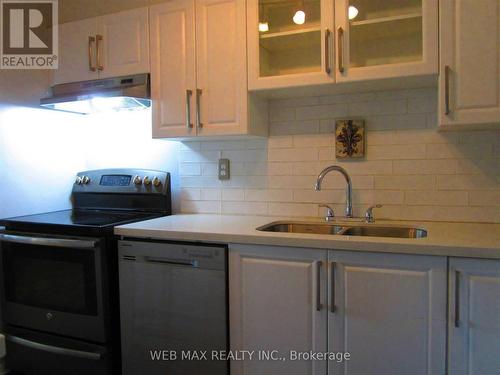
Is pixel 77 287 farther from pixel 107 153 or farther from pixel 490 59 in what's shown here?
pixel 490 59

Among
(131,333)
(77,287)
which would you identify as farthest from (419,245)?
(77,287)

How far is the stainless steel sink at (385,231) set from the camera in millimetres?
1870

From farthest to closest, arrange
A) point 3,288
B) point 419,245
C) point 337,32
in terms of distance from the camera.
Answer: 1. point 3,288
2. point 337,32
3. point 419,245

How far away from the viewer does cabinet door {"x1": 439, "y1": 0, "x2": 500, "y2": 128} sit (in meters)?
1.54

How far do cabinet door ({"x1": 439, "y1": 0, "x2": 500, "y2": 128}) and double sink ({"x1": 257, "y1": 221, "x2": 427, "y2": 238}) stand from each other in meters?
0.56

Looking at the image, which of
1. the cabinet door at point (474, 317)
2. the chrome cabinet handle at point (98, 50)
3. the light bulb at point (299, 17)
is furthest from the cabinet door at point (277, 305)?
the chrome cabinet handle at point (98, 50)

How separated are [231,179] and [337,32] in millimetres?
1030

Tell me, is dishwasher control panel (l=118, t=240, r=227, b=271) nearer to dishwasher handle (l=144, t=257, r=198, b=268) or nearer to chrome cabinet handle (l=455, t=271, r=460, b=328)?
dishwasher handle (l=144, t=257, r=198, b=268)

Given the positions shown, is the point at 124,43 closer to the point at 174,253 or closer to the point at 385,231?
the point at 174,253

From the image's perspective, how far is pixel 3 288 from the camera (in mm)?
2148

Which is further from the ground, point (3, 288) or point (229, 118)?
point (229, 118)

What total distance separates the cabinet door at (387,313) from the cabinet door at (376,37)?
837 mm

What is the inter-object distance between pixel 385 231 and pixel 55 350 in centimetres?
182

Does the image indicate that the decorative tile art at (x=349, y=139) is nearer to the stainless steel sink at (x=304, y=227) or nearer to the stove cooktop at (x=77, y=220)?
the stainless steel sink at (x=304, y=227)
